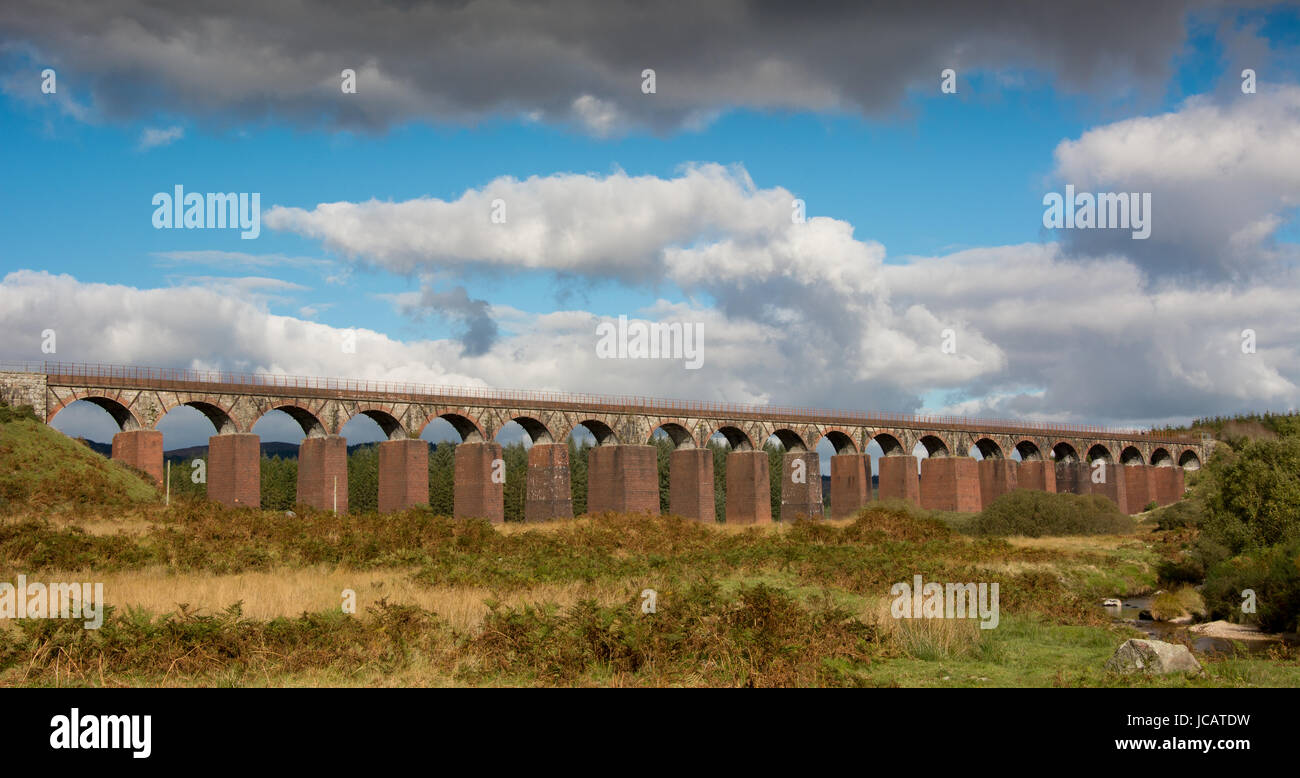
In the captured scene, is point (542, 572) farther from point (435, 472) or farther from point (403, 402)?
point (435, 472)

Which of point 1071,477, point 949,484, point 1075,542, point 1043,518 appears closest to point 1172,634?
point 1075,542

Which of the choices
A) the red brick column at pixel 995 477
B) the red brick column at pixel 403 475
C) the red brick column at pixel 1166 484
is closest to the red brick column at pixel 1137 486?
the red brick column at pixel 1166 484

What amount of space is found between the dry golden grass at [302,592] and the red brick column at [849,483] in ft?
179

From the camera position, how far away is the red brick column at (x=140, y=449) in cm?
4541

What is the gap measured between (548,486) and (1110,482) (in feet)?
189

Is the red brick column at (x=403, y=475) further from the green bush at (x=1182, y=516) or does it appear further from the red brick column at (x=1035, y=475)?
the red brick column at (x=1035, y=475)

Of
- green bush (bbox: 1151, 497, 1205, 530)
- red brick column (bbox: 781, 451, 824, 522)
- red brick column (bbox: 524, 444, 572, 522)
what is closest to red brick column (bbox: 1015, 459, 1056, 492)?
red brick column (bbox: 781, 451, 824, 522)

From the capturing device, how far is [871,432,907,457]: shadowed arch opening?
73.7 m

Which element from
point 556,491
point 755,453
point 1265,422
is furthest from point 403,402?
point 1265,422

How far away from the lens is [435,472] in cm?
9481

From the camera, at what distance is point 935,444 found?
76.3 metres

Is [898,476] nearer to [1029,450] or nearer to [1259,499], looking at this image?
[1029,450]

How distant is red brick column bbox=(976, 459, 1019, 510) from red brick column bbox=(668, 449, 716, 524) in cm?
2786

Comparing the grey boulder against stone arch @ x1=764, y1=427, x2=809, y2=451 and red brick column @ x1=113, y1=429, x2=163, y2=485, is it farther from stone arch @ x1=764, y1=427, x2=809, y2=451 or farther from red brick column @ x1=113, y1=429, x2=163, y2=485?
stone arch @ x1=764, y1=427, x2=809, y2=451
